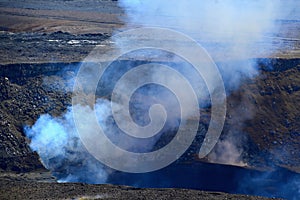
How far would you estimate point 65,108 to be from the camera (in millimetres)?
31000

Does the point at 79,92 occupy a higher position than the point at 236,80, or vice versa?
the point at 236,80

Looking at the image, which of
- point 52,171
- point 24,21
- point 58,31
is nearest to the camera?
point 52,171

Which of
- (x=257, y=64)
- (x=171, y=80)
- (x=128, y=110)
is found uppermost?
(x=257, y=64)

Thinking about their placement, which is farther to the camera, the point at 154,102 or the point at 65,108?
the point at 154,102

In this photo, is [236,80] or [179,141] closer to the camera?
[179,141]

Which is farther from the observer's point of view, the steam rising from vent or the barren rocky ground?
the steam rising from vent

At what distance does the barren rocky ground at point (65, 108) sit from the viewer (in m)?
24.0

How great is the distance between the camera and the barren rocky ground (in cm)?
2398

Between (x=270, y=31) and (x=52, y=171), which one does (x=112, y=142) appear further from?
(x=270, y=31)

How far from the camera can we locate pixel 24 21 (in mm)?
49469

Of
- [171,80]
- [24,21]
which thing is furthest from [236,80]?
[24,21]

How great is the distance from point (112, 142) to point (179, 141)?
4486mm

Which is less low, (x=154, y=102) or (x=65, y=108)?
(x=154, y=102)

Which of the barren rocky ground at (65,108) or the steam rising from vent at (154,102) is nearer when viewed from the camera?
the barren rocky ground at (65,108)
